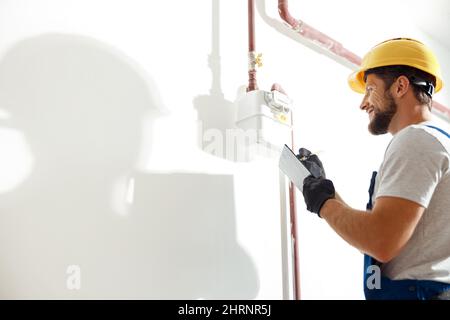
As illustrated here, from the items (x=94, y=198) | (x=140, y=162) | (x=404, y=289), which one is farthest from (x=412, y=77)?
(x=94, y=198)

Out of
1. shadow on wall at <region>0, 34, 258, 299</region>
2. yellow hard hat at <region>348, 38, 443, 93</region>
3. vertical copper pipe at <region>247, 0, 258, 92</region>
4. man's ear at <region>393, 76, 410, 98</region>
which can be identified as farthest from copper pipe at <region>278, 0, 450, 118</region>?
shadow on wall at <region>0, 34, 258, 299</region>

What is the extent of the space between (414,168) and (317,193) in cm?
26

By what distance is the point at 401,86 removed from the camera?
1.17m

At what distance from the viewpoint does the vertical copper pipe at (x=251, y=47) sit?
138 centimetres

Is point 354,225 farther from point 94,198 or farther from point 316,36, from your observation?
point 316,36

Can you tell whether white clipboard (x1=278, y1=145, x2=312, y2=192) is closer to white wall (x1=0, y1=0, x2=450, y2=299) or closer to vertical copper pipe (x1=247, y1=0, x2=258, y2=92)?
white wall (x1=0, y1=0, x2=450, y2=299)

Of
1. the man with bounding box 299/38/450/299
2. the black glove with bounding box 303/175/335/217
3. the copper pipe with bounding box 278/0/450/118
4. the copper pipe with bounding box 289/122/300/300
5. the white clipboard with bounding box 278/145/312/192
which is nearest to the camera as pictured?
the man with bounding box 299/38/450/299

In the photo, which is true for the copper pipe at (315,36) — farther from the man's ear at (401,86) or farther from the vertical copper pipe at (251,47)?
the man's ear at (401,86)

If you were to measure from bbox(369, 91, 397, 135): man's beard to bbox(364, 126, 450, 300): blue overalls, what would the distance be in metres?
0.19

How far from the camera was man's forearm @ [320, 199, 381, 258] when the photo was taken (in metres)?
0.90

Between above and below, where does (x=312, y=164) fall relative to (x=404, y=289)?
above

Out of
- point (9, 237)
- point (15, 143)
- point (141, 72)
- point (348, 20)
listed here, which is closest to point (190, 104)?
point (141, 72)

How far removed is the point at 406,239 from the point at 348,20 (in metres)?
1.42
